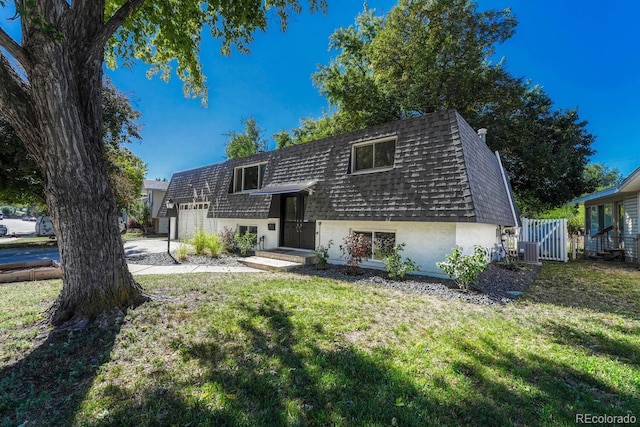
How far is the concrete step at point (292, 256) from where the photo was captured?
32.8ft

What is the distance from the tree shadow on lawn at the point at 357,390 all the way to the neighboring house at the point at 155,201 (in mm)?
25013

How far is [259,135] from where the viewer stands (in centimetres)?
3572

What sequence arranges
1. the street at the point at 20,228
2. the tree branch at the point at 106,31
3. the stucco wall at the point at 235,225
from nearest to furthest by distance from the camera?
1. the tree branch at the point at 106,31
2. the stucco wall at the point at 235,225
3. the street at the point at 20,228

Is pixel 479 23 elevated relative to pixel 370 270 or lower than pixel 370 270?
elevated

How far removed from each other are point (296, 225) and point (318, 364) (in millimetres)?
9091

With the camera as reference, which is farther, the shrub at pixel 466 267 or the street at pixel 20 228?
the street at pixel 20 228

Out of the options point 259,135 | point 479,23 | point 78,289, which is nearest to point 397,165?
point 78,289

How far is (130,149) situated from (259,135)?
65.5 feet

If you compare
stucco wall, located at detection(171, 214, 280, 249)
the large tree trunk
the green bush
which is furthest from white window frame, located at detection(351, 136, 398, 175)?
the large tree trunk

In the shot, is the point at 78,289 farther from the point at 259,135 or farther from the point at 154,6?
the point at 259,135

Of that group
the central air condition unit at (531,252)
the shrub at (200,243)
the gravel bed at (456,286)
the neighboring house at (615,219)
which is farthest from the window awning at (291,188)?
the neighboring house at (615,219)

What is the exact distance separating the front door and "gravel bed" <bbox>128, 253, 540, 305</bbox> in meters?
2.18

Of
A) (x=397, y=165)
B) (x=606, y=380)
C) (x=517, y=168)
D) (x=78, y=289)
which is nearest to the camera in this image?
(x=606, y=380)

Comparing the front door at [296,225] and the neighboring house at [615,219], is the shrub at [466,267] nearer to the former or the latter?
the front door at [296,225]
